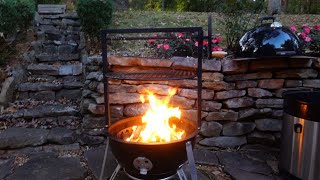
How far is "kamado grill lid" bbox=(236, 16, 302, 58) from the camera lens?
98.5 inches

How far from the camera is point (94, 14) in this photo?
4.16 metres

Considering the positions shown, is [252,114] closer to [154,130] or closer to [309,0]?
[154,130]

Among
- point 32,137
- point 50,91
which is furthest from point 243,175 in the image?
point 50,91

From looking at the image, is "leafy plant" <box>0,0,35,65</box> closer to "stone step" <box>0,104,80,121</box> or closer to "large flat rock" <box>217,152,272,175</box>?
"stone step" <box>0,104,80,121</box>

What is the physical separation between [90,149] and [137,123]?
743mm

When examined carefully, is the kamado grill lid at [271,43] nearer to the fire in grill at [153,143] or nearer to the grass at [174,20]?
the fire in grill at [153,143]

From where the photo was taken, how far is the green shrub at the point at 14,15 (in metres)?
3.82

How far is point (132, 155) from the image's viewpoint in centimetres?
193

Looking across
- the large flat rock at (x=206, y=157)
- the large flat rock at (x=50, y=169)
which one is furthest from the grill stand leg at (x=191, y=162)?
the large flat rock at (x=50, y=169)

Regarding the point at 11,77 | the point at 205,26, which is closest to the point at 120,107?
the point at 11,77

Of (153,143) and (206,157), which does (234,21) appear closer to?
(206,157)

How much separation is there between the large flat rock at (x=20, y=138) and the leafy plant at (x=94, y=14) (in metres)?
1.75

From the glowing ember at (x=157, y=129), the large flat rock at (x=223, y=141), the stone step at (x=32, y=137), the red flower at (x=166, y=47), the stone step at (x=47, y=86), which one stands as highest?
the red flower at (x=166, y=47)

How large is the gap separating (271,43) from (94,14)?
2494 mm
